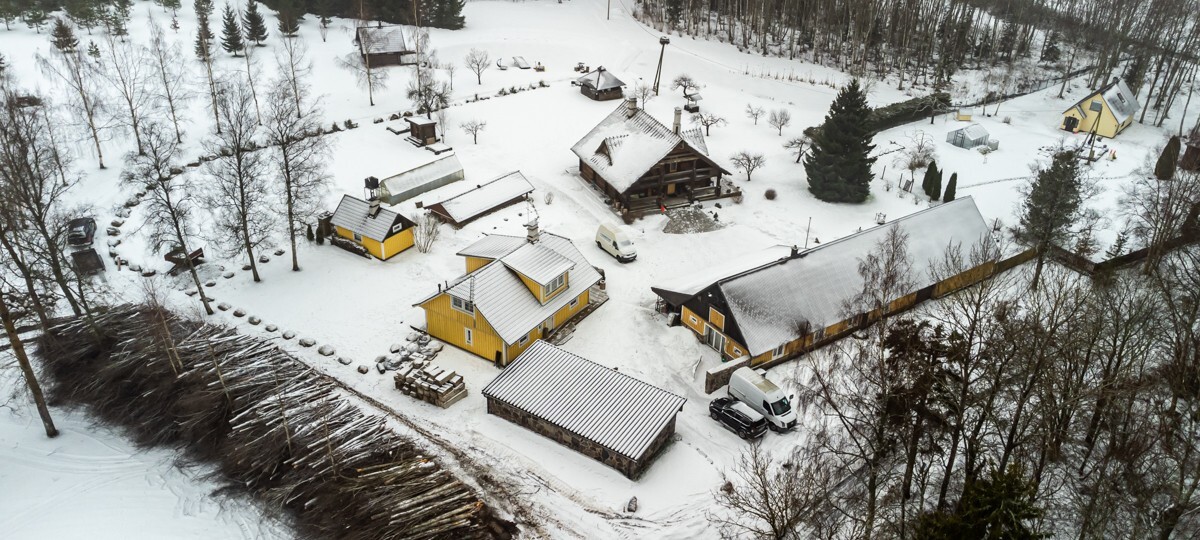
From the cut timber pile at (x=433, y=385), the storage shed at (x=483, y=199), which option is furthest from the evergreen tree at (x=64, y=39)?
the cut timber pile at (x=433, y=385)

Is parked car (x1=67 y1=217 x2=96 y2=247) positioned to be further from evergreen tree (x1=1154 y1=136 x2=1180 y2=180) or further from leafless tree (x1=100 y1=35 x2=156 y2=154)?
evergreen tree (x1=1154 y1=136 x2=1180 y2=180)

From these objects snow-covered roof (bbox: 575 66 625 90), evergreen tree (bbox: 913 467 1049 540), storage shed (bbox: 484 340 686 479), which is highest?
evergreen tree (bbox: 913 467 1049 540)

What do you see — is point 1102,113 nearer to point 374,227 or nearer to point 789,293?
point 789,293

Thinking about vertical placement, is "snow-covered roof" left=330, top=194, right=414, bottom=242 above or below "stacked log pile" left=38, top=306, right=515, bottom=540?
above

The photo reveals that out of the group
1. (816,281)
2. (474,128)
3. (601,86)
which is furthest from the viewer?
(601,86)

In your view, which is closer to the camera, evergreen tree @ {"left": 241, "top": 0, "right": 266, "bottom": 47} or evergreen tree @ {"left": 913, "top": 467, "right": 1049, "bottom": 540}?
evergreen tree @ {"left": 913, "top": 467, "right": 1049, "bottom": 540}

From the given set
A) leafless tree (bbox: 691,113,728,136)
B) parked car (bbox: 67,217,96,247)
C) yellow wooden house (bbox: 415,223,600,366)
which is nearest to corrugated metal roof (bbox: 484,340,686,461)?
yellow wooden house (bbox: 415,223,600,366)

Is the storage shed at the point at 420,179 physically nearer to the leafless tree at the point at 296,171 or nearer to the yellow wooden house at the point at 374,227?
the leafless tree at the point at 296,171

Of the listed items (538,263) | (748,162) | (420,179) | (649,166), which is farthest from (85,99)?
(748,162)
